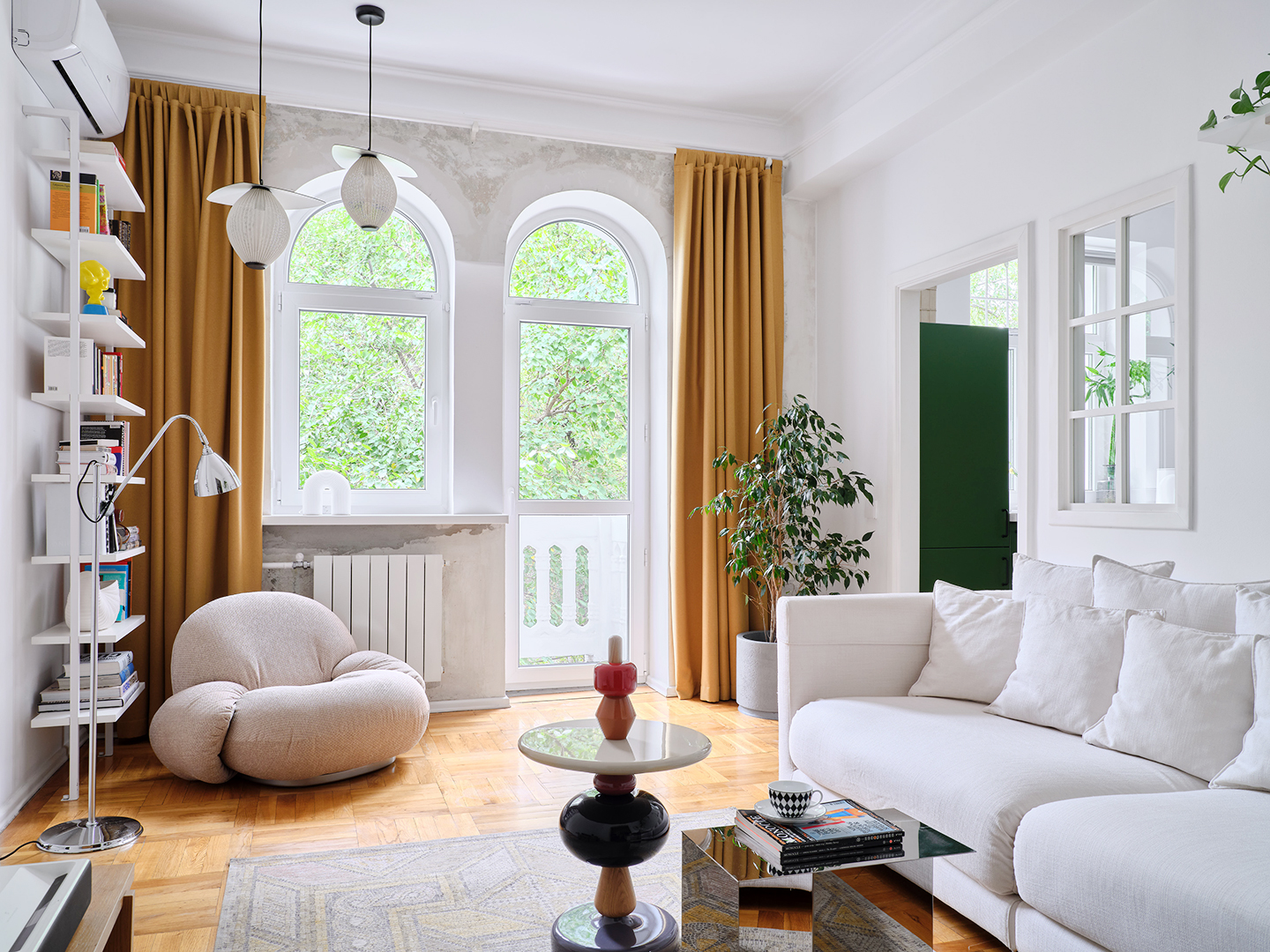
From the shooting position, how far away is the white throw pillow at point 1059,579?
2674mm

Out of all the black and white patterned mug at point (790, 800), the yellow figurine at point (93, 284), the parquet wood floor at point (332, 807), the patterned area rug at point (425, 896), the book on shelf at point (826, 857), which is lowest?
the parquet wood floor at point (332, 807)

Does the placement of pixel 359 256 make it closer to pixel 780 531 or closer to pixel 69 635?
pixel 69 635

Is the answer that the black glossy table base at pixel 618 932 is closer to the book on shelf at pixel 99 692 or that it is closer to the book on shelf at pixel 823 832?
the book on shelf at pixel 823 832

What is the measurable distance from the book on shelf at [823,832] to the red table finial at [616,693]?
0.32 m

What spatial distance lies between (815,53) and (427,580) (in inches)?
116

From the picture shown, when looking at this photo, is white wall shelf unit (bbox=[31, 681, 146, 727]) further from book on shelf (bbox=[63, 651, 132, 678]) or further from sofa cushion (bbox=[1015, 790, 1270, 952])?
sofa cushion (bbox=[1015, 790, 1270, 952])

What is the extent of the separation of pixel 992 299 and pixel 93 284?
191 inches

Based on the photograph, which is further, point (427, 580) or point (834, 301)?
point (834, 301)

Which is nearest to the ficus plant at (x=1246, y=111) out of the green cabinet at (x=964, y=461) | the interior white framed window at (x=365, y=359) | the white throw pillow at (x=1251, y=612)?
the white throw pillow at (x=1251, y=612)

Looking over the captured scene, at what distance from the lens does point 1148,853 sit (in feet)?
5.45

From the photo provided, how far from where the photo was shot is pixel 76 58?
3.10 meters

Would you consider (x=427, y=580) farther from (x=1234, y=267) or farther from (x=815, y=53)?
(x=1234, y=267)

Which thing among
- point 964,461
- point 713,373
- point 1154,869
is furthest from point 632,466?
point 1154,869

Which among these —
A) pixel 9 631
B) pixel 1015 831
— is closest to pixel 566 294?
pixel 9 631
